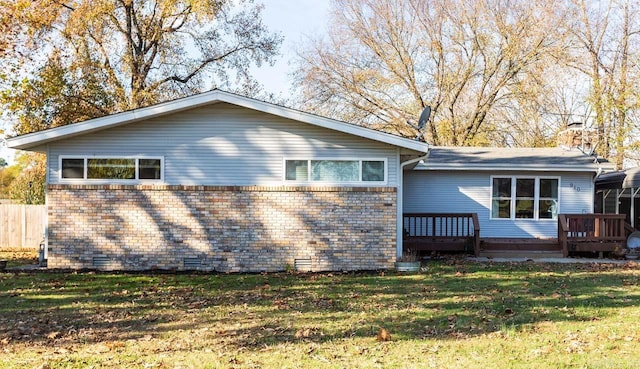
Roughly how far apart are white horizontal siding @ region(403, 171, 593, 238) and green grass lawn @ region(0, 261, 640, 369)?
18.5ft

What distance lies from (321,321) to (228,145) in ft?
20.5

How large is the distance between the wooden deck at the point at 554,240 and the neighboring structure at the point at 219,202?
3.38 m

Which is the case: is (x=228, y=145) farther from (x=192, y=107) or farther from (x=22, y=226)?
(x=22, y=226)

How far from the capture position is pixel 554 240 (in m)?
16.1

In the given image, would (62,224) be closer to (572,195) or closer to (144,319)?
(144,319)

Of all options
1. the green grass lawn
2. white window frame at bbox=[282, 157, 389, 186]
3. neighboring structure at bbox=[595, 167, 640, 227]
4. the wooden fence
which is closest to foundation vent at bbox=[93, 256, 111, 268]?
the green grass lawn

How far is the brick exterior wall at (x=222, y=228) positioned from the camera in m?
12.8

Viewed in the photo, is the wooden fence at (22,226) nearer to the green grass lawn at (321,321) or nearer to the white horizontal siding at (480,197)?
the green grass lawn at (321,321)

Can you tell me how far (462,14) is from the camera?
27.7m

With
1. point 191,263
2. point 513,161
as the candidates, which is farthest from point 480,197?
point 191,263

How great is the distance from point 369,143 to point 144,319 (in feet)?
21.7

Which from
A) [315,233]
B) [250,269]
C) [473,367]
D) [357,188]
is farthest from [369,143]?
[473,367]

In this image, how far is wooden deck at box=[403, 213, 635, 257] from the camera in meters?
15.4

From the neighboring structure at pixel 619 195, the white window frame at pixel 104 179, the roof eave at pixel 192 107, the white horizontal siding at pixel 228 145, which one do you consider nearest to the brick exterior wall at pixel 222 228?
the white window frame at pixel 104 179
